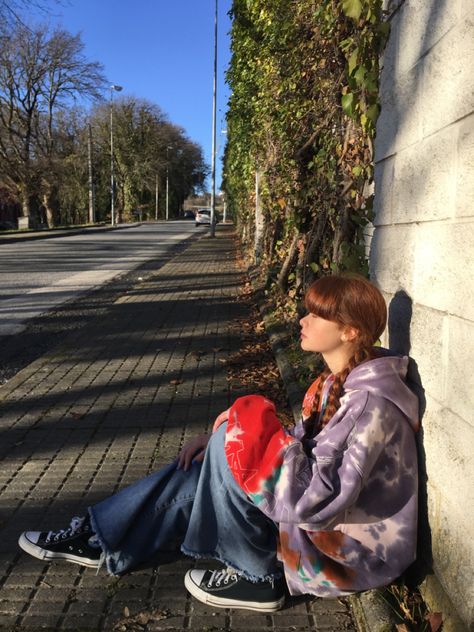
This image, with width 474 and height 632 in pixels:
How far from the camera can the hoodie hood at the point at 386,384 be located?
206 centimetres

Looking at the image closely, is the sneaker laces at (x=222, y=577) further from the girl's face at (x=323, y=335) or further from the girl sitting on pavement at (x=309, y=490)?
the girl's face at (x=323, y=335)

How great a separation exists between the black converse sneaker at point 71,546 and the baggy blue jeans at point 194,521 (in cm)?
15

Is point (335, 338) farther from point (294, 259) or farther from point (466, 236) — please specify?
point (294, 259)

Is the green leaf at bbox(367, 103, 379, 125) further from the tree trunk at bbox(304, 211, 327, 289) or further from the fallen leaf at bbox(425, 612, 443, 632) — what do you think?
the tree trunk at bbox(304, 211, 327, 289)

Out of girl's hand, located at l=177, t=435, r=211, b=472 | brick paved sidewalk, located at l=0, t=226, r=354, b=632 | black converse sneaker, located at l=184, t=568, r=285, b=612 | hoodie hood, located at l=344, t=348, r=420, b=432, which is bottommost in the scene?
brick paved sidewalk, located at l=0, t=226, r=354, b=632

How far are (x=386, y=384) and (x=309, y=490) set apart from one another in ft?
1.49

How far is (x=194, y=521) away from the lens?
7.93 ft

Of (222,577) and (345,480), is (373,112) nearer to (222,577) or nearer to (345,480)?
(345,480)

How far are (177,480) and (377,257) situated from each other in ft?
4.55

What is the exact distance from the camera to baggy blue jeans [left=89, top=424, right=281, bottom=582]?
2.32 metres

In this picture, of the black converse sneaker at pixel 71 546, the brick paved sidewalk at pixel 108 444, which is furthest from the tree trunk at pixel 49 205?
the black converse sneaker at pixel 71 546

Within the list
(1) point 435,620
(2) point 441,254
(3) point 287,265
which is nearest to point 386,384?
(2) point 441,254

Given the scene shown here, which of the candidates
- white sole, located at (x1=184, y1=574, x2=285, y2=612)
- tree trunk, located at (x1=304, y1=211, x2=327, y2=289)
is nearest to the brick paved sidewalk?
white sole, located at (x1=184, y1=574, x2=285, y2=612)

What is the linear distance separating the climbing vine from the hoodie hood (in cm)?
140
